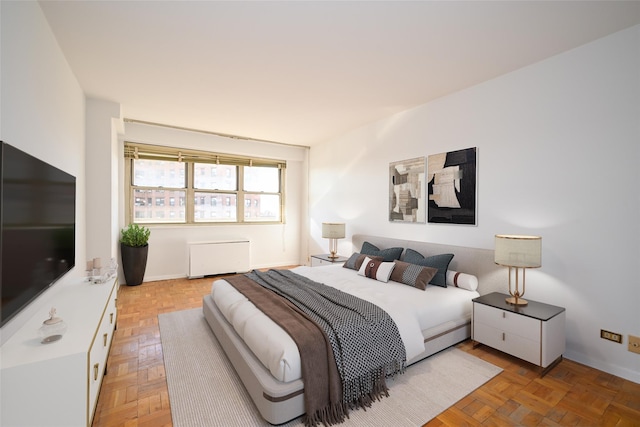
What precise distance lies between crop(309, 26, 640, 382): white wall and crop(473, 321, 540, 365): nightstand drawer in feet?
2.02

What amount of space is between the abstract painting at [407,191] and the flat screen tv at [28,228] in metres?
3.78

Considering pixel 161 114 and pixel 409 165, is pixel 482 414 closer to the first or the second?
pixel 409 165

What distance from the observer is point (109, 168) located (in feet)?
12.5

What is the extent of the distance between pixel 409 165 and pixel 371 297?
6.97ft

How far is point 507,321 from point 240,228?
4.96m

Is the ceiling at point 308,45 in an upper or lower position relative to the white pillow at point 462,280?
upper

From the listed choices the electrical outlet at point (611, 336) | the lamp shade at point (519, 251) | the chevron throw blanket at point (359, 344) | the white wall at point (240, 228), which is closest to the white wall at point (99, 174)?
the white wall at point (240, 228)

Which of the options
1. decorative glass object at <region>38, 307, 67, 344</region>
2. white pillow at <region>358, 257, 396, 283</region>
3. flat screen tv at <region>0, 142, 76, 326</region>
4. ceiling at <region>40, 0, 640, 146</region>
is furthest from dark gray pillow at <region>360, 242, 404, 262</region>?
flat screen tv at <region>0, 142, 76, 326</region>

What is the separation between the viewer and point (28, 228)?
170cm

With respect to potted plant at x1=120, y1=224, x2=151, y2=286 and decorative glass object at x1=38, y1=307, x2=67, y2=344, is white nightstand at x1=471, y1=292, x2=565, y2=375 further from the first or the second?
potted plant at x1=120, y1=224, x2=151, y2=286

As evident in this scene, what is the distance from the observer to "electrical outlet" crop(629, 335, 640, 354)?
7.53ft

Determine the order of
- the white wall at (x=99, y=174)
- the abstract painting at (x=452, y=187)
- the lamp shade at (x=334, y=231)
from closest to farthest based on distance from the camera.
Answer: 1. the abstract painting at (x=452, y=187)
2. the white wall at (x=99, y=174)
3. the lamp shade at (x=334, y=231)

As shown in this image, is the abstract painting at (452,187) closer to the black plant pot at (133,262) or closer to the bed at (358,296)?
the bed at (358,296)

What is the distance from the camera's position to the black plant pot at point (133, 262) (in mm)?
4777
